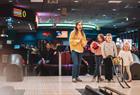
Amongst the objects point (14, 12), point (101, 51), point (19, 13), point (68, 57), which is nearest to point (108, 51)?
point (101, 51)

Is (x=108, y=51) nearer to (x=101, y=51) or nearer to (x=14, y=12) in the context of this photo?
(x=101, y=51)

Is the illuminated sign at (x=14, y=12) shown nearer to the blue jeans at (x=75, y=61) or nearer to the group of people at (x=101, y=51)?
the group of people at (x=101, y=51)

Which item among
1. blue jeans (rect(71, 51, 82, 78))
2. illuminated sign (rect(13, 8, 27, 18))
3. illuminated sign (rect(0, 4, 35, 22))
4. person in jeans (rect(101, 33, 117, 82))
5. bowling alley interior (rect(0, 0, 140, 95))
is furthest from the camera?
illuminated sign (rect(13, 8, 27, 18))

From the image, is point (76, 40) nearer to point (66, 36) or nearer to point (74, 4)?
point (74, 4)

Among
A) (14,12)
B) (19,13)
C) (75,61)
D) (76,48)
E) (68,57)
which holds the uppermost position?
(14,12)

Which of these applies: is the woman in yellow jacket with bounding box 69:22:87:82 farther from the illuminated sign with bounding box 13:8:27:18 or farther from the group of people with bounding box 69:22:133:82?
the illuminated sign with bounding box 13:8:27:18

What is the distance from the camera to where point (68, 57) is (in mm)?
19859

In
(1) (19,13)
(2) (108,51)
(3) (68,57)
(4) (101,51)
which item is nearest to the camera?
(2) (108,51)

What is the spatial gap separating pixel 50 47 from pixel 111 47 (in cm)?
699

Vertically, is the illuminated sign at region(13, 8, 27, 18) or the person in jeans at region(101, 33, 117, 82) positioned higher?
the illuminated sign at region(13, 8, 27, 18)

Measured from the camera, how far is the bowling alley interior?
10570 mm

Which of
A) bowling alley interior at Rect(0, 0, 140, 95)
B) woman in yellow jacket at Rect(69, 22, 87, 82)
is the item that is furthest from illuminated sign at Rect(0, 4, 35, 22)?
woman in yellow jacket at Rect(69, 22, 87, 82)

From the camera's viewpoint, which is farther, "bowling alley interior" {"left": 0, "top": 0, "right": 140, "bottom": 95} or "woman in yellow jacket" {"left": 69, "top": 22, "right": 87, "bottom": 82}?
"woman in yellow jacket" {"left": 69, "top": 22, "right": 87, "bottom": 82}

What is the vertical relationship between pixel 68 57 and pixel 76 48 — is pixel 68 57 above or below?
below
